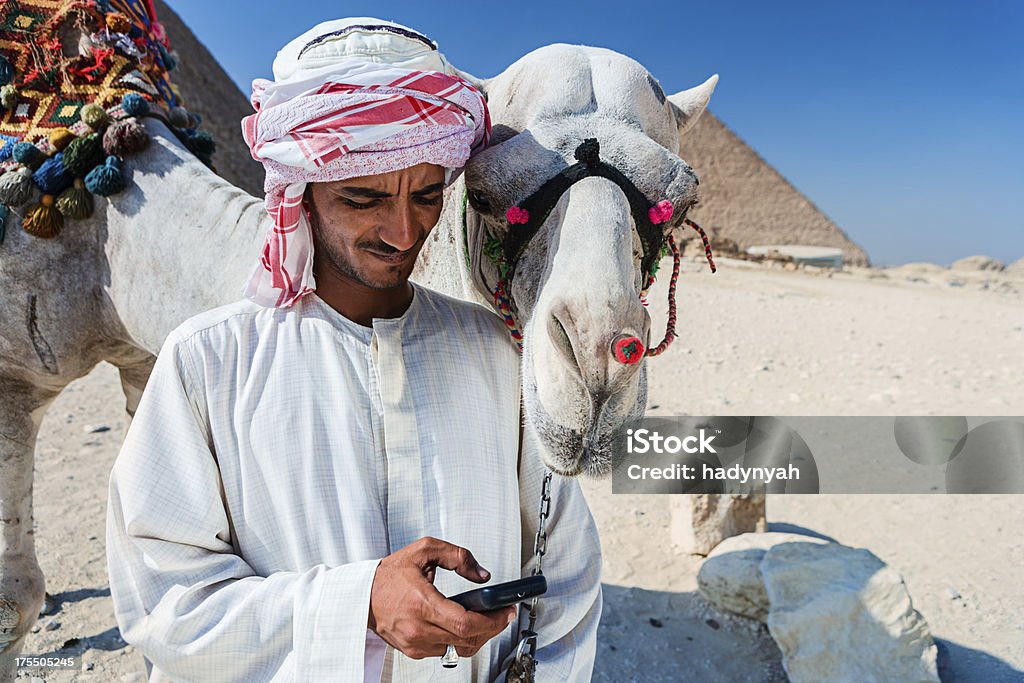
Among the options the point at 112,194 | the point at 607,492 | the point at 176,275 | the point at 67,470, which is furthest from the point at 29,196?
the point at 607,492

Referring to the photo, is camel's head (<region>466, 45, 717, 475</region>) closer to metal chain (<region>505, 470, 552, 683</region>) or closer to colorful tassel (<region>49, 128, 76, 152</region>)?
metal chain (<region>505, 470, 552, 683</region>)

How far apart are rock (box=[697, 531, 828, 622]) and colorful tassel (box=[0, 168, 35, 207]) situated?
3.21 meters

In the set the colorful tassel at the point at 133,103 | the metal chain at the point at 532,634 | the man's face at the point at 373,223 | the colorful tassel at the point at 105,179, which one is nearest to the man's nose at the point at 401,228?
the man's face at the point at 373,223

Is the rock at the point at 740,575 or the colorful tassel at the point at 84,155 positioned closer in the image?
the colorful tassel at the point at 84,155

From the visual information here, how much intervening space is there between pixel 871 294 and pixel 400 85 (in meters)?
14.7

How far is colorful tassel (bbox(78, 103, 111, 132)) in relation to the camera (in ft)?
8.20

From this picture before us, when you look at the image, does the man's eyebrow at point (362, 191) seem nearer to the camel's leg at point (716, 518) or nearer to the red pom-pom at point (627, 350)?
the red pom-pom at point (627, 350)

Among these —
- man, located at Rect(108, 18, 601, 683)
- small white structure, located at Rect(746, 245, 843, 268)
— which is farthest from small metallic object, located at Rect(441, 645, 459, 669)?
small white structure, located at Rect(746, 245, 843, 268)

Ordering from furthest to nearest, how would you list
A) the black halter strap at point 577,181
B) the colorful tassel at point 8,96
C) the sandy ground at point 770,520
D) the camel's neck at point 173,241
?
1. the sandy ground at point 770,520
2. the colorful tassel at point 8,96
3. the camel's neck at point 173,241
4. the black halter strap at point 577,181

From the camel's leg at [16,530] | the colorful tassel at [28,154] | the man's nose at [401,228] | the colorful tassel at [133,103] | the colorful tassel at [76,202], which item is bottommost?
the camel's leg at [16,530]

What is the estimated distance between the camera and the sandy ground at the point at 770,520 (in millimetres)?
3219

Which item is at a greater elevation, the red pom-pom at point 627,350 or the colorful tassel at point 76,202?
the colorful tassel at point 76,202

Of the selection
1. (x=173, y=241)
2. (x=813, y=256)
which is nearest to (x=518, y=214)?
(x=173, y=241)

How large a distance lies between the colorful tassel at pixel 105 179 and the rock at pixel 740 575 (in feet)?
9.85
